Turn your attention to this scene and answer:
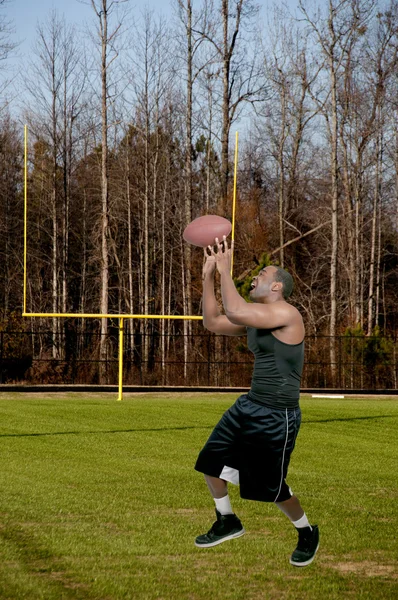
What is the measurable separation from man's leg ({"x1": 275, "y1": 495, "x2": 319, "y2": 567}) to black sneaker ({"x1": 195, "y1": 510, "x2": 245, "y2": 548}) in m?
0.30

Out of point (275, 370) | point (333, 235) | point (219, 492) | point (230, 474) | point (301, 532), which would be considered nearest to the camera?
point (275, 370)

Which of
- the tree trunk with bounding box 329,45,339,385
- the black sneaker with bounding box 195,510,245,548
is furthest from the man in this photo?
the tree trunk with bounding box 329,45,339,385

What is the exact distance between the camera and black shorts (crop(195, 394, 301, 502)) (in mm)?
5398

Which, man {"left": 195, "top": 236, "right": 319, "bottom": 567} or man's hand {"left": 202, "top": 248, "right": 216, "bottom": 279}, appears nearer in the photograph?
man {"left": 195, "top": 236, "right": 319, "bottom": 567}

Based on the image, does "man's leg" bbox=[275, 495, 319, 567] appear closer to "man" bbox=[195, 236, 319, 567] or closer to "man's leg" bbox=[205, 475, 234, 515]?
"man" bbox=[195, 236, 319, 567]

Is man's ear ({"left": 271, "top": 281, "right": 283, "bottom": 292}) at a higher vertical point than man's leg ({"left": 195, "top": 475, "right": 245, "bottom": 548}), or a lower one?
higher

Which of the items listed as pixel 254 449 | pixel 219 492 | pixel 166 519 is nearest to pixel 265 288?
pixel 254 449

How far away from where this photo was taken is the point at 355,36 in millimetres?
38750

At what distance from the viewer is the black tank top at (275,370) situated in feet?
17.6

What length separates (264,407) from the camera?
5410 millimetres

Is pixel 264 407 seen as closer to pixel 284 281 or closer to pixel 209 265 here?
pixel 284 281

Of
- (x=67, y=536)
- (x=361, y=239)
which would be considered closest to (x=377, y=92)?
(x=361, y=239)

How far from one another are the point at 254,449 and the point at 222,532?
0.64 metres

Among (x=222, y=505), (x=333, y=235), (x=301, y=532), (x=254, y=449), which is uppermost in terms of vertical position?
(x=333, y=235)
